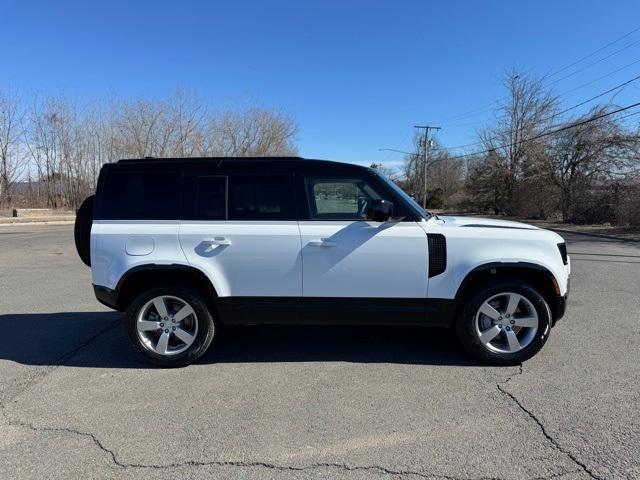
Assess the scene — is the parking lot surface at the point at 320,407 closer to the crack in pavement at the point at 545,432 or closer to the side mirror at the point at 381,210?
the crack in pavement at the point at 545,432

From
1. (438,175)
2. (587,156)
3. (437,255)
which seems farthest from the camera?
(438,175)

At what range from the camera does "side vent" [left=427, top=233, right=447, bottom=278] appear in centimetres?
452

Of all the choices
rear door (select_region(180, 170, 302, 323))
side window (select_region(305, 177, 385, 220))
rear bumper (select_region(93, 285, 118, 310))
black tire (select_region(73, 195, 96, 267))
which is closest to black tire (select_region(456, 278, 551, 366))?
side window (select_region(305, 177, 385, 220))

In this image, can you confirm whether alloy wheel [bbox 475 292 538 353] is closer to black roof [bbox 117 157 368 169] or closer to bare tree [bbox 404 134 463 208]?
black roof [bbox 117 157 368 169]

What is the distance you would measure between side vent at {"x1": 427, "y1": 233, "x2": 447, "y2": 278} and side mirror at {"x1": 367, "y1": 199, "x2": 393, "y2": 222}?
45cm

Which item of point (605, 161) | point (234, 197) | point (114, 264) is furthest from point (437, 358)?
point (605, 161)

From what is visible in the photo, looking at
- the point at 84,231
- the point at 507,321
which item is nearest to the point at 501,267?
the point at 507,321

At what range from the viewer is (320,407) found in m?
3.83

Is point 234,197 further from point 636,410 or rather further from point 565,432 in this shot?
point 636,410

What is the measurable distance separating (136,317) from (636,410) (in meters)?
4.26

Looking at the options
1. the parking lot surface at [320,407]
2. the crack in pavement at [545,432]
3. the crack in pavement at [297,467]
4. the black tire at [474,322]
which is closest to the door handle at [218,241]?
the parking lot surface at [320,407]

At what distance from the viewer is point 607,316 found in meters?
6.48

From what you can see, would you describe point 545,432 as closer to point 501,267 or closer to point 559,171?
point 501,267

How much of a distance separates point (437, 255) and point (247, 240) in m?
1.76
